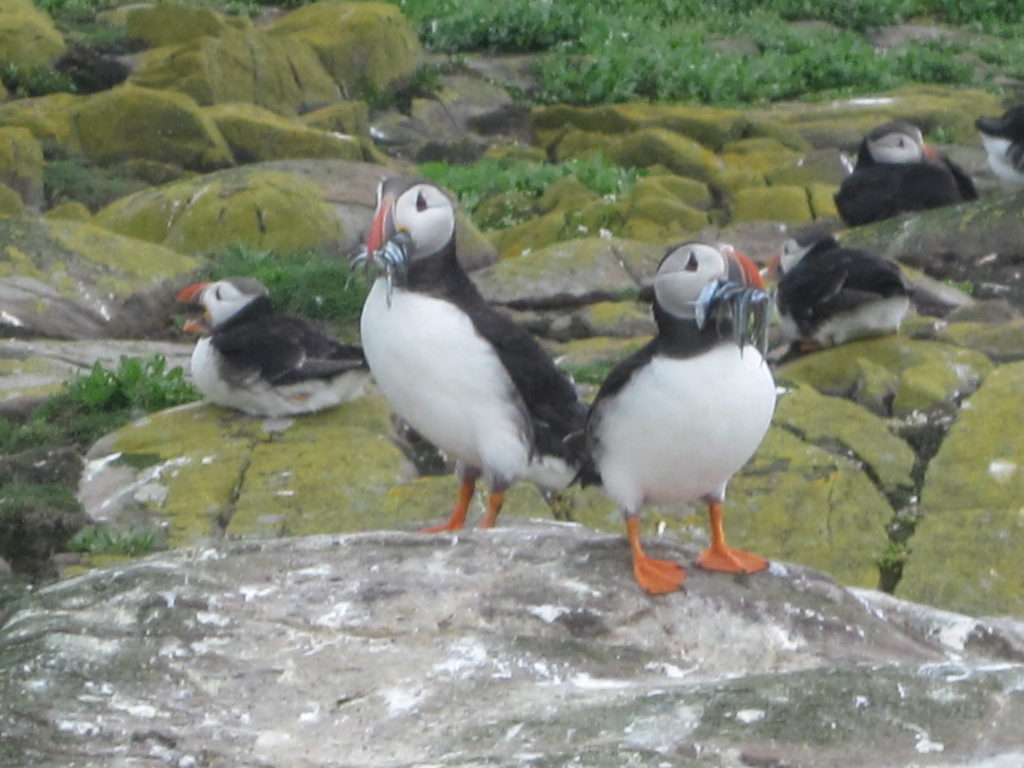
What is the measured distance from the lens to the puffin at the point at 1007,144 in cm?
1227

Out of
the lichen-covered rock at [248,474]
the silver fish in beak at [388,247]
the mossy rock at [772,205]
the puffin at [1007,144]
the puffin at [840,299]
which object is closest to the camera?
the silver fish in beak at [388,247]

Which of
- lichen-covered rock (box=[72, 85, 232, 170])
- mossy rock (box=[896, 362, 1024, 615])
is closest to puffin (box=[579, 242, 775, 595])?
mossy rock (box=[896, 362, 1024, 615])

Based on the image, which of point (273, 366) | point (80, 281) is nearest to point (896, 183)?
point (80, 281)

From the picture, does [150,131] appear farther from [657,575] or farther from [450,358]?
[657,575]

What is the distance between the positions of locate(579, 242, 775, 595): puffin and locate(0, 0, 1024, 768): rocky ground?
0.87 ft

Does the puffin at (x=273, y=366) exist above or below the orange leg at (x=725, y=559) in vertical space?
below

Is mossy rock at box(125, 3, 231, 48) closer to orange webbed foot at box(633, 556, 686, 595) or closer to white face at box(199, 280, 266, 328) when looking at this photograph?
white face at box(199, 280, 266, 328)

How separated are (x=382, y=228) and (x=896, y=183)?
8.18 meters

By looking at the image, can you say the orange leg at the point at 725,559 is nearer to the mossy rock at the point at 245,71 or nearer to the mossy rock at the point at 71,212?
the mossy rock at the point at 71,212

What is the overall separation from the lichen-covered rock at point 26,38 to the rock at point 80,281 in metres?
7.59

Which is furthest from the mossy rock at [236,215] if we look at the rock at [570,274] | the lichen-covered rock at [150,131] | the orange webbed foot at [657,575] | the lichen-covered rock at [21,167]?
the orange webbed foot at [657,575]

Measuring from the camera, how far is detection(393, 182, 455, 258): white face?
555 cm

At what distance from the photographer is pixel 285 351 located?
8.09 m

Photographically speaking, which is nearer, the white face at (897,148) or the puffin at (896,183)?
the puffin at (896,183)
